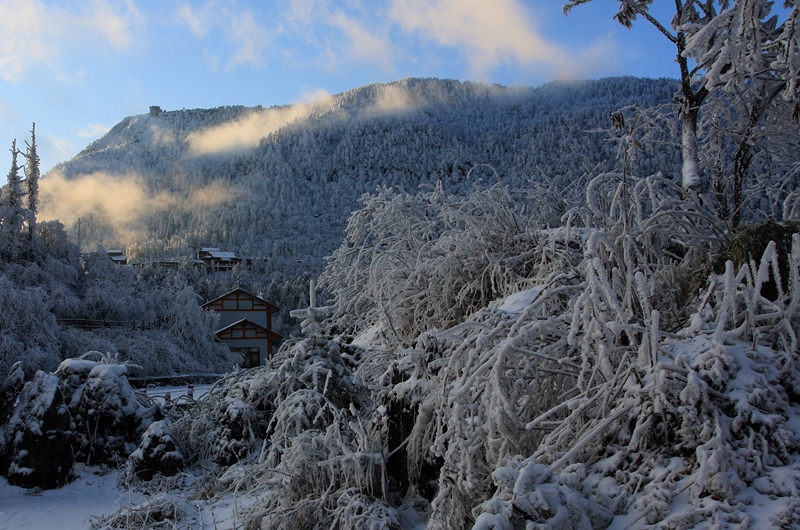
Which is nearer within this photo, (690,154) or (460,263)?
(690,154)

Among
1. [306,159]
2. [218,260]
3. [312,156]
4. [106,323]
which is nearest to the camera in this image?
[106,323]

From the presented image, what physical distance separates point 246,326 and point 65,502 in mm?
25023

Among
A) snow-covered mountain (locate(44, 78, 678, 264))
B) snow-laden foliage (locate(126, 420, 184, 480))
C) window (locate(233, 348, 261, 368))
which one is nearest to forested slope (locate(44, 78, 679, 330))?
snow-covered mountain (locate(44, 78, 678, 264))

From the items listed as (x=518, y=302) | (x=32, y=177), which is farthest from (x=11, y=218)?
(x=518, y=302)

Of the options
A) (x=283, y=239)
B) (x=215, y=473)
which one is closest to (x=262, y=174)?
(x=283, y=239)

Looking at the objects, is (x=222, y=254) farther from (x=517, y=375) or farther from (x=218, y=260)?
(x=517, y=375)

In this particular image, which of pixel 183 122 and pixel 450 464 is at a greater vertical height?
pixel 183 122

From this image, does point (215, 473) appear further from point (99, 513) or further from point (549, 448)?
point (549, 448)

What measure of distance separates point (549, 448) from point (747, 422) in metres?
0.95

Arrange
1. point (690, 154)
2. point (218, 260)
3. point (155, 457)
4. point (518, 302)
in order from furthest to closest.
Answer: point (218, 260) < point (155, 457) < point (690, 154) < point (518, 302)

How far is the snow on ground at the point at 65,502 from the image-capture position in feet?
24.6

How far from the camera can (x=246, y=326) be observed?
109ft

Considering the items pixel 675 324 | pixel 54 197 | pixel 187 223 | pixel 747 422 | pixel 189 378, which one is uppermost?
pixel 54 197

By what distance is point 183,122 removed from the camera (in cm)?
13812
